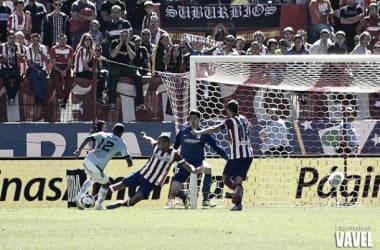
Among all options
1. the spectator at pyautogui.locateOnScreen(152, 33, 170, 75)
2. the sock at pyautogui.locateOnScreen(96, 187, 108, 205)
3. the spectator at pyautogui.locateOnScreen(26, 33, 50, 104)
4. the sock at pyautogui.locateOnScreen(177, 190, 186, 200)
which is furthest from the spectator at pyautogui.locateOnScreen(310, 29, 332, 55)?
the sock at pyautogui.locateOnScreen(96, 187, 108, 205)

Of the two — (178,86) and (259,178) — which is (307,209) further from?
(178,86)

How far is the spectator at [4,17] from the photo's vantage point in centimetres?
2841

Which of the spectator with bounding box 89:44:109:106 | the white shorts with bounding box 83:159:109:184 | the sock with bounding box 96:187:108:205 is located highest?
the spectator with bounding box 89:44:109:106

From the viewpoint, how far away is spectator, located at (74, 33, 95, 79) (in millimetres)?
26969

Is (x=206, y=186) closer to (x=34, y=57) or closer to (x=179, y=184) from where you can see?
(x=179, y=184)

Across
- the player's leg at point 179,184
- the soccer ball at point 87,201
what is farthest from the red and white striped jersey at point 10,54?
A: the player's leg at point 179,184

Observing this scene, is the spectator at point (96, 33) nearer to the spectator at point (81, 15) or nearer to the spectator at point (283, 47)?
the spectator at point (81, 15)

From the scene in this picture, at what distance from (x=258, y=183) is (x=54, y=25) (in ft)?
21.9

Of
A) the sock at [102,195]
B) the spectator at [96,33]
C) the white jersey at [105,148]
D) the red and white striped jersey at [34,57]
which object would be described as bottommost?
the sock at [102,195]

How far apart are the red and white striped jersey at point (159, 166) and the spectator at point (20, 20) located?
24.4ft

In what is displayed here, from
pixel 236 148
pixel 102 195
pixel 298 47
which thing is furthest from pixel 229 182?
pixel 298 47

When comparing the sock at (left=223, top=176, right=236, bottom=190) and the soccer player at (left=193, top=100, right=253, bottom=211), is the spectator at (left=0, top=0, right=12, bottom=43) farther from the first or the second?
the sock at (left=223, top=176, right=236, bottom=190)

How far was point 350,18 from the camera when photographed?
29.8 meters

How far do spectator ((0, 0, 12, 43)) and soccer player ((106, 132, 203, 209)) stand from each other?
751 centimetres
